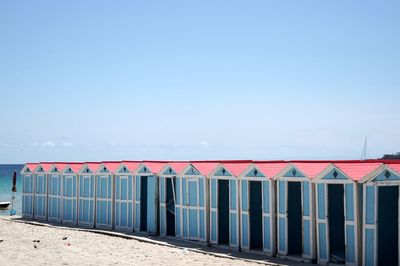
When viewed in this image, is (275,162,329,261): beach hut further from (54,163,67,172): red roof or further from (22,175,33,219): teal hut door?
(22,175,33,219): teal hut door

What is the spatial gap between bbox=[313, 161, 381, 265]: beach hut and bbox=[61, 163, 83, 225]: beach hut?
1368cm

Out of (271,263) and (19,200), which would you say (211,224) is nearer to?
(271,263)

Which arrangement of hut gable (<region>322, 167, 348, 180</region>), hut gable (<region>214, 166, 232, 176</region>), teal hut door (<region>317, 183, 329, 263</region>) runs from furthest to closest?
hut gable (<region>214, 166, 232, 176</region>), teal hut door (<region>317, 183, 329, 263</region>), hut gable (<region>322, 167, 348, 180</region>)

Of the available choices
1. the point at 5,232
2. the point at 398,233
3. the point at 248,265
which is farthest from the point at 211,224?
the point at 5,232

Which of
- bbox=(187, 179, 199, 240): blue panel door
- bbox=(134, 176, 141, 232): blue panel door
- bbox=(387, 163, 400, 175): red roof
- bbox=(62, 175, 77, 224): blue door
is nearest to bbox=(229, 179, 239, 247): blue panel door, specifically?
bbox=(187, 179, 199, 240): blue panel door

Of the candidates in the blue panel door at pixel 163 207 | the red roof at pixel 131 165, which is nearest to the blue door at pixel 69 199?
the red roof at pixel 131 165

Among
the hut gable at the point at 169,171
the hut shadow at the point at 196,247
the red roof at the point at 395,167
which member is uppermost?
the red roof at the point at 395,167

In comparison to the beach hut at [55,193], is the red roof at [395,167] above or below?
above

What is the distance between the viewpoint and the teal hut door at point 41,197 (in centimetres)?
2928

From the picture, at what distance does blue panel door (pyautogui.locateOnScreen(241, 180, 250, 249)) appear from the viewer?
1884 centimetres

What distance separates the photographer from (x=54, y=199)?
28.7 meters

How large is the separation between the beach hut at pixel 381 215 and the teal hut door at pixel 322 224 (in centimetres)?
137

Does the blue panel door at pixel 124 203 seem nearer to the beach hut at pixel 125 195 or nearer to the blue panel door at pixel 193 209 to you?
the beach hut at pixel 125 195

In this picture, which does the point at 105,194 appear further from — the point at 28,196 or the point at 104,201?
the point at 28,196
